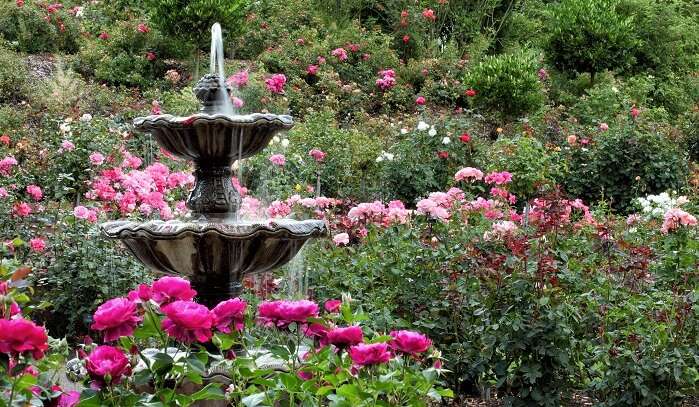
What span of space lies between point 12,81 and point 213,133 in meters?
8.15

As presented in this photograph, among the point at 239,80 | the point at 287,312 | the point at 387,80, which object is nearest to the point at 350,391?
the point at 287,312

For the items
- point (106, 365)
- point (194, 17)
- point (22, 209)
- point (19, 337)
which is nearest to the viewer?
point (19, 337)

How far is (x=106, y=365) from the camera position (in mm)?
1828

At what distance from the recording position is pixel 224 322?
199cm

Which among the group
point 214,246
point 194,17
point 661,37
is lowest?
point 661,37

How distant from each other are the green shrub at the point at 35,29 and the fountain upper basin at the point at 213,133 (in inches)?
380

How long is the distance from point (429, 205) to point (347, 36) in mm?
9417

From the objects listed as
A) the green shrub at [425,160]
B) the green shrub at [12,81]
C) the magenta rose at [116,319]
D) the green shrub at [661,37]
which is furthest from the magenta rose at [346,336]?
the green shrub at [661,37]

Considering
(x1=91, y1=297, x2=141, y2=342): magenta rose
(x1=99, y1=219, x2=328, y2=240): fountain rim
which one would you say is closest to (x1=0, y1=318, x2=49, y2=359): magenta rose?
(x1=91, y1=297, x2=141, y2=342): magenta rose

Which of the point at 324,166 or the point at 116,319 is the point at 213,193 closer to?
the point at 116,319

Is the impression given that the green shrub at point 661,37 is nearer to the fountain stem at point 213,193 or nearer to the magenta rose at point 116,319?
the fountain stem at point 213,193

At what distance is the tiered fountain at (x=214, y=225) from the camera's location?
349 cm

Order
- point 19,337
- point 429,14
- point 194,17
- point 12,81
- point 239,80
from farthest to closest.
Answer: point 429,14
point 194,17
point 12,81
point 239,80
point 19,337

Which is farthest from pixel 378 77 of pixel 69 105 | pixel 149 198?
pixel 149 198
